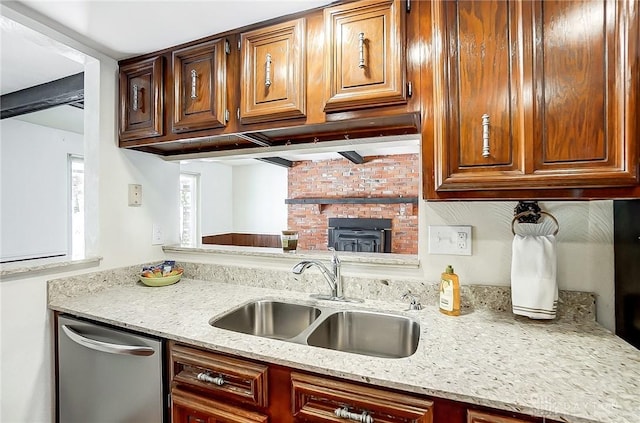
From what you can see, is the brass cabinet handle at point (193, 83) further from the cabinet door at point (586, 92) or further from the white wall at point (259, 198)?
the white wall at point (259, 198)

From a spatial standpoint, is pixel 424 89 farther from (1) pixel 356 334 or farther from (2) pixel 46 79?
(2) pixel 46 79

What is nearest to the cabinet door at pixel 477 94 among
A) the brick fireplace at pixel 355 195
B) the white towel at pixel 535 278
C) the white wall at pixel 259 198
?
the white towel at pixel 535 278

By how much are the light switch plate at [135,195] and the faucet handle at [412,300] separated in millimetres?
1597

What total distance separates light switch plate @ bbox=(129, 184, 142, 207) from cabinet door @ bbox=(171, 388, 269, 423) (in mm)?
1141

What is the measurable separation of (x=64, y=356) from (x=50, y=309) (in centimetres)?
23

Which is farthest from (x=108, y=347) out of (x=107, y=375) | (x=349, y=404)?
(x=349, y=404)

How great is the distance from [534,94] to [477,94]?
0.15 meters

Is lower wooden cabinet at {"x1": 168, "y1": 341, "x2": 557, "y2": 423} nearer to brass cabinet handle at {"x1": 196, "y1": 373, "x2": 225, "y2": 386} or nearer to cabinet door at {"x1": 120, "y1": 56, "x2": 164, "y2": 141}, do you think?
brass cabinet handle at {"x1": 196, "y1": 373, "x2": 225, "y2": 386}

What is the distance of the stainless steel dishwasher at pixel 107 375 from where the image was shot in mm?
1153

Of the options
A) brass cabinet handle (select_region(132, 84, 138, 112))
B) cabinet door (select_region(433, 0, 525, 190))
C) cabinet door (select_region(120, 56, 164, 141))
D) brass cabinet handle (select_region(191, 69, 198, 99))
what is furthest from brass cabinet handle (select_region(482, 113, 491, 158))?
brass cabinet handle (select_region(132, 84, 138, 112))

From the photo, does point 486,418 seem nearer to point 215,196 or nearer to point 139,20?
point 139,20

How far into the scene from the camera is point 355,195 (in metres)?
5.61

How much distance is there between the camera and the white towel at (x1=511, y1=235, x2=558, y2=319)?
3.63ft

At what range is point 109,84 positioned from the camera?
169 cm
